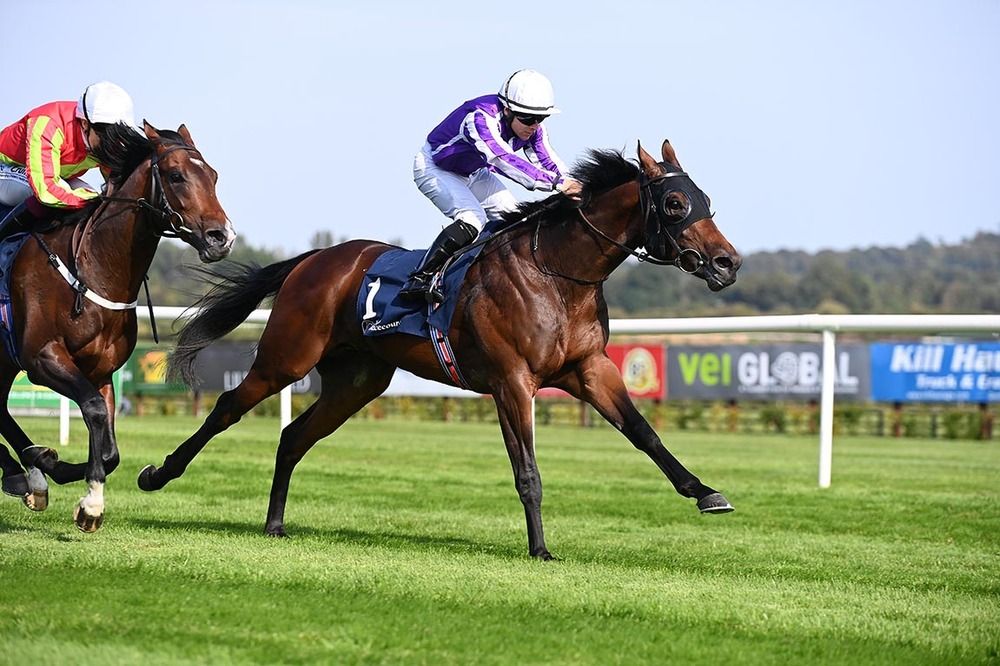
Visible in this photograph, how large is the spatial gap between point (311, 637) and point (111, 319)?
10.1 ft

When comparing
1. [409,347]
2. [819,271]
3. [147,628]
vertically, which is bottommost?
[147,628]

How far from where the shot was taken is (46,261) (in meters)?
6.88

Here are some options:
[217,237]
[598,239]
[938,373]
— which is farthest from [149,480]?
[938,373]

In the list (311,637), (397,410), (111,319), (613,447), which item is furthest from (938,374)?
(311,637)

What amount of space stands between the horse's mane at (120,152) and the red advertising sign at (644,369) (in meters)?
19.8

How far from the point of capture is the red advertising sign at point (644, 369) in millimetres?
26594

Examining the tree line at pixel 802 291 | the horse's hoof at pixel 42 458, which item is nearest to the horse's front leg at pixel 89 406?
the horse's hoof at pixel 42 458

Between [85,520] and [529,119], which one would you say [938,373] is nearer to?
[529,119]

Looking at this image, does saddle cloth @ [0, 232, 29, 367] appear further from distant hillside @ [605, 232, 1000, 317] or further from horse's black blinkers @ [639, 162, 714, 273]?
distant hillside @ [605, 232, 1000, 317]

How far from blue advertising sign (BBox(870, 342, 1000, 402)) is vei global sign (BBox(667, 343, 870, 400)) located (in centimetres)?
57

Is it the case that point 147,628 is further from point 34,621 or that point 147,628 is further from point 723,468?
point 723,468

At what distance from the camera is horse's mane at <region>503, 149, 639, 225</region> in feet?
23.0

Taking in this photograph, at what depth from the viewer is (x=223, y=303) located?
8273 millimetres

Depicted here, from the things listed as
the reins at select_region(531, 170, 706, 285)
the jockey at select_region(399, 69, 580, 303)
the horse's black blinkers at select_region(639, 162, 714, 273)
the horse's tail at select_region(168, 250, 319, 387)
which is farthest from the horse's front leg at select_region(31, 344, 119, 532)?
the horse's black blinkers at select_region(639, 162, 714, 273)
